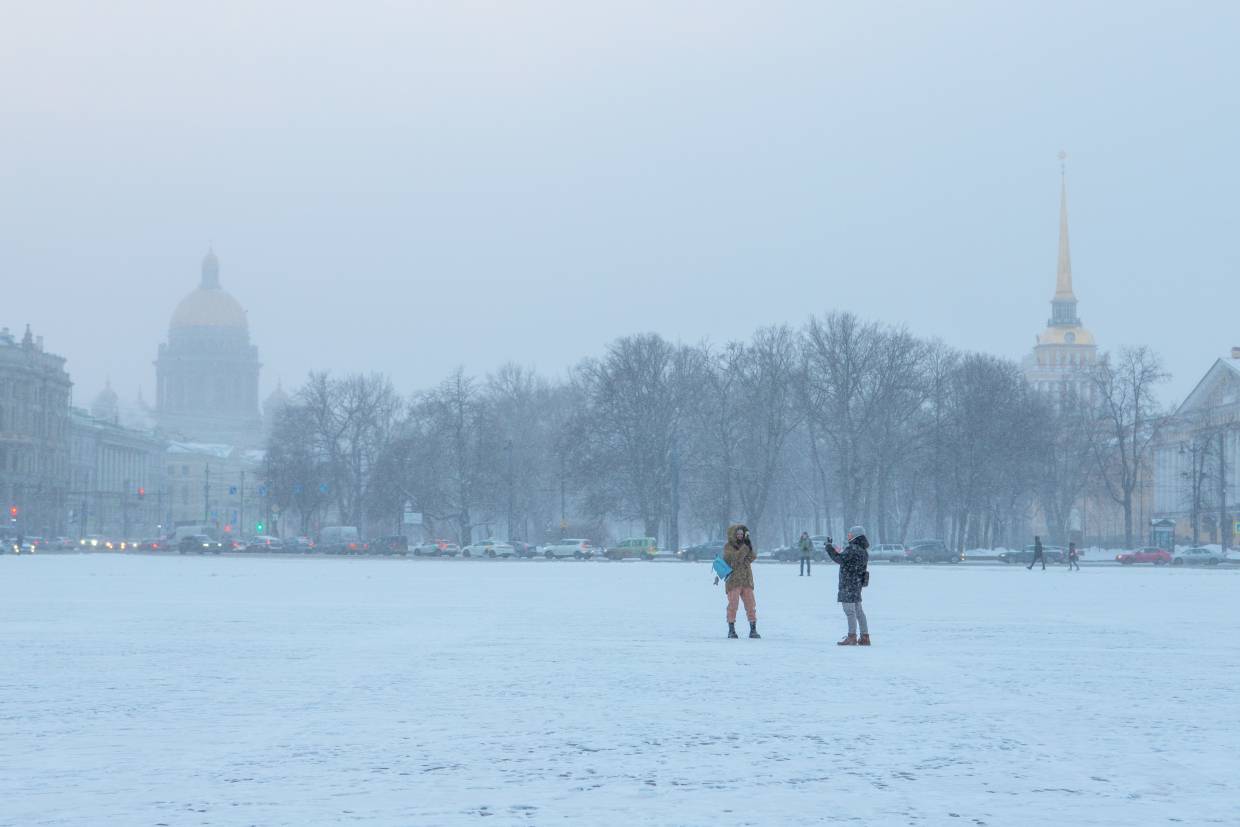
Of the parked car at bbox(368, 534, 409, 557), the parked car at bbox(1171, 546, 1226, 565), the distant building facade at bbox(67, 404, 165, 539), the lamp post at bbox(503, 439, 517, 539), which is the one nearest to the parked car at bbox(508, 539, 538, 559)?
the parked car at bbox(368, 534, 409, 557)

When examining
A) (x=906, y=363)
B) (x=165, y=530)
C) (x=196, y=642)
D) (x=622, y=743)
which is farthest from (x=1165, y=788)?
(x=165, y=530)

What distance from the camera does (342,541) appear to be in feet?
370

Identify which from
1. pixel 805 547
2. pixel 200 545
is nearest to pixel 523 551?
pixel 200 545

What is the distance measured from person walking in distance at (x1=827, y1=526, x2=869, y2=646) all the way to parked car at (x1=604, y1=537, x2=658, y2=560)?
225 feet

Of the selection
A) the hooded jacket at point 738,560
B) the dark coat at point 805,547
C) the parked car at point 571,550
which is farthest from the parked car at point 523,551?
the hooded jacket at point 738,560

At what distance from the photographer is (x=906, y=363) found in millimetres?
94062

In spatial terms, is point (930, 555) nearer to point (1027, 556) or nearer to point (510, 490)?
point (1027, 556)

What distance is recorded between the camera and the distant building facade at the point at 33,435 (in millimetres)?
143875

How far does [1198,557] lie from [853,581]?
228 feet

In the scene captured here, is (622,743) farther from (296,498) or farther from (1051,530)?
(1051,530)

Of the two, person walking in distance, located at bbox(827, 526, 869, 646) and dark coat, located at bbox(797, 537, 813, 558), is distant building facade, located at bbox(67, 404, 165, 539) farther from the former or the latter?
person walking in distance, located at bbox(827, 526, 869, 646)

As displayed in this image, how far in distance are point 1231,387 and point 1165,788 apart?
383ft

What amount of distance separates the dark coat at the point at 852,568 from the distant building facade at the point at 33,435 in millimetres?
124754

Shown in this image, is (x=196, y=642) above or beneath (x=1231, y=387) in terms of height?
beneath
